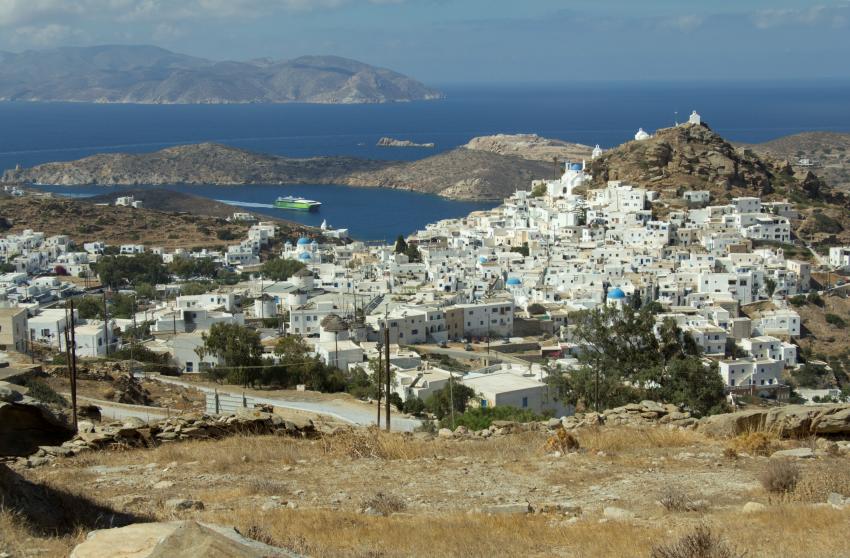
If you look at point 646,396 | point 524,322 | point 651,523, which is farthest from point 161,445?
point 524,322

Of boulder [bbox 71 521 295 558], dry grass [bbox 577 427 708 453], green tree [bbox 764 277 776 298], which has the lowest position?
green tree [bbox 764 277 776 298]

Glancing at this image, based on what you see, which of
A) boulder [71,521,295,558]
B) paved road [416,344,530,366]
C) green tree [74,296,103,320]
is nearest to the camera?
boulder [71,521,295,558]

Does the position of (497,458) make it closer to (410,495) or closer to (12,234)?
(410,495)

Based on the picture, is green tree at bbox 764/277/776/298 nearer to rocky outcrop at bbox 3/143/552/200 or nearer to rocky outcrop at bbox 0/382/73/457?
rocky outcrop at bbox 0/382/73/457

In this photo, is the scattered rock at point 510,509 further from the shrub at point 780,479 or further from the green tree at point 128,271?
the green tree at point 128,271

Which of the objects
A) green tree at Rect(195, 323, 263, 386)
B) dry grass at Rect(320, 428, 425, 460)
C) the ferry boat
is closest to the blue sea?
the ferry boat

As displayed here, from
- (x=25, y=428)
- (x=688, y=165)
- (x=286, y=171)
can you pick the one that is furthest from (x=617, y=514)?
(x=286, y=171)

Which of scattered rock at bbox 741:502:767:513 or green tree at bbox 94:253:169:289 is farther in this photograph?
green tree at bbox 94:253:169:289
